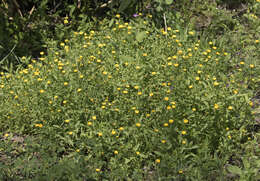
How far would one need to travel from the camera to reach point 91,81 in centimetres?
360

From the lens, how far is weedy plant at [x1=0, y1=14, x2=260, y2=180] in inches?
112

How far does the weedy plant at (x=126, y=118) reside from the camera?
2852mm

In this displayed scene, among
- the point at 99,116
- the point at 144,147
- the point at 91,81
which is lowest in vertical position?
the point at 144,147

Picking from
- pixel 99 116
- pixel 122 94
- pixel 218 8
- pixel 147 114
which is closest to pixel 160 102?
pixel 147 114

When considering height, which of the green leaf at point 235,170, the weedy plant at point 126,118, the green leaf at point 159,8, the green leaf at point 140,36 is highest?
the green leaf at point 159,8

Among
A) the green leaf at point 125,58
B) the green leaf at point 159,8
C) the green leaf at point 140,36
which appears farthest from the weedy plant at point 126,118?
the green leaf at point 159,8

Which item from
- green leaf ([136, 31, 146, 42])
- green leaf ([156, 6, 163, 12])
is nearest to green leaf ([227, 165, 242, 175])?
green leaf ([136, 31, 146, 42])

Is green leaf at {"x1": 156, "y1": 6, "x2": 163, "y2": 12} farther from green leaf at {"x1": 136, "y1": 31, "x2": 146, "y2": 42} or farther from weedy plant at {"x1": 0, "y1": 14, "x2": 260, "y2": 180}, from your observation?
weedy plant at {"x1": 0, "y1": 14, "x2": 260, "y2": 180}

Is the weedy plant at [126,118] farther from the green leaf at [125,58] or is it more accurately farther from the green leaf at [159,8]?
the green leaf at [159,8]

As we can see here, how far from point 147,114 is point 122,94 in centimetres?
38

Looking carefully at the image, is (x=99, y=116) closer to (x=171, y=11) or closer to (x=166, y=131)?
(x=166, y=131)

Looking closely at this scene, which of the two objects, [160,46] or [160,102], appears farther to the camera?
[160,46]

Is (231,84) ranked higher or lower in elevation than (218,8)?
lower

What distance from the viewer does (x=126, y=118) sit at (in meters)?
3.15
